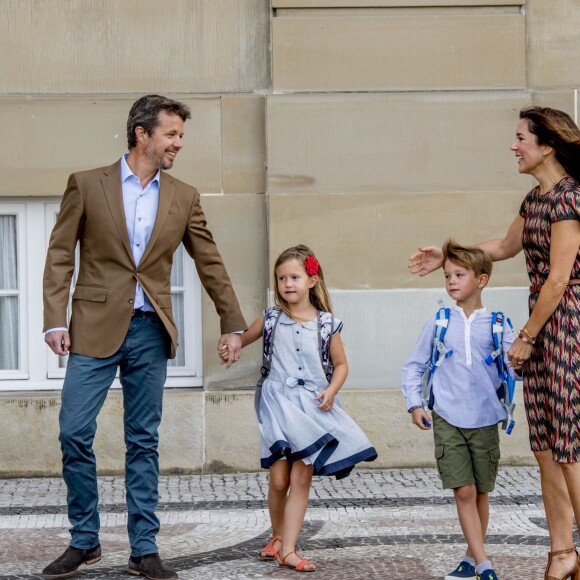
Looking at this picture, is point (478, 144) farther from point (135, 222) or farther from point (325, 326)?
point (135, 222)

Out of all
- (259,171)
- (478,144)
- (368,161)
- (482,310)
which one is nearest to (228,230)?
(259,171)

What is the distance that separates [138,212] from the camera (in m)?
5.59

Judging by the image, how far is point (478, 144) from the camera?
820 cm

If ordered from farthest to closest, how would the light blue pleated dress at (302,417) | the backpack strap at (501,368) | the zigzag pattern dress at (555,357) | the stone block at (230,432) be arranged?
the stone block at (230,432) < the light blue pleated dress at (302,417) < the backpack strap at (501,368) < the zigzag pattern dress at (555,357)

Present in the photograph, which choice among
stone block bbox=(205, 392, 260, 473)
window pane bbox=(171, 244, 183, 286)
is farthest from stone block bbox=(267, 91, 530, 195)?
stone block bbox=(205, 392, 260, 473)

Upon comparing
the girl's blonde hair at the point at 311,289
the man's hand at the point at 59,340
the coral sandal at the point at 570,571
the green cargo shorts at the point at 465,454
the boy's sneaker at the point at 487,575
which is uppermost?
the girl's blonde hair at the point at 311,289

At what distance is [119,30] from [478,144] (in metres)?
2.40

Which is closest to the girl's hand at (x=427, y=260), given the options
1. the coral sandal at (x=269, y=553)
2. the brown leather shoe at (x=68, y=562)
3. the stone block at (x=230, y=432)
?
the coral sandal at (x=269, y=553)

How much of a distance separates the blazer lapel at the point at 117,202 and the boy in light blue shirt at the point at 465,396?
1326 millimetres

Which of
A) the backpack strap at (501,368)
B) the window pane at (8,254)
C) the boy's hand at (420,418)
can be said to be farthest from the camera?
the window pane at (8,254)

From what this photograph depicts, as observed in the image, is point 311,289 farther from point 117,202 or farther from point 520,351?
point 520,351

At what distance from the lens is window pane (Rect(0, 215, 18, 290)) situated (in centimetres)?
839

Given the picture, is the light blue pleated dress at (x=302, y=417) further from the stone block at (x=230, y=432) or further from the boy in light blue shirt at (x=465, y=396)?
the stone block at (x=230, y=432)

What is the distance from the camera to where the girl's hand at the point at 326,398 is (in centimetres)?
576
